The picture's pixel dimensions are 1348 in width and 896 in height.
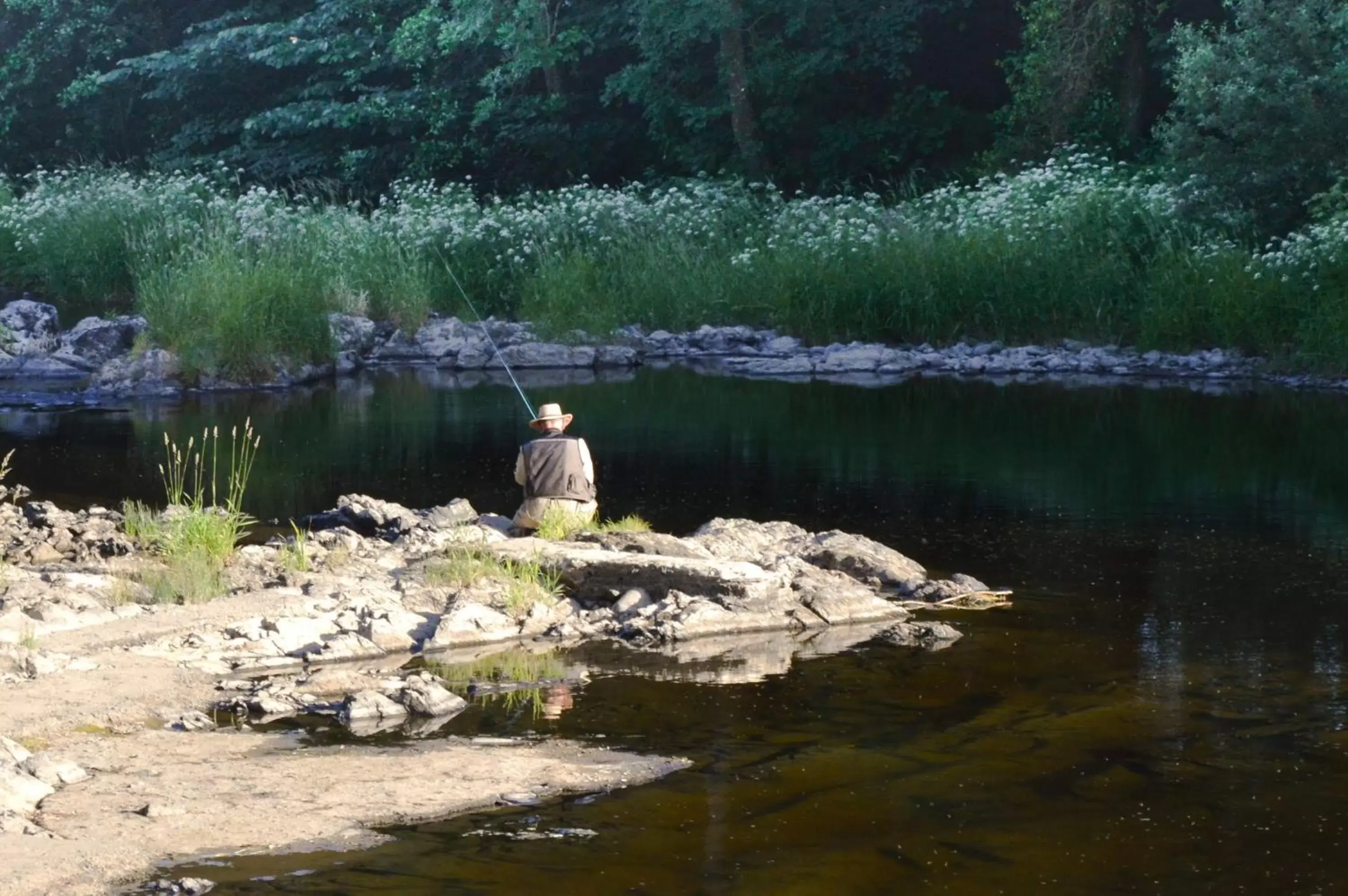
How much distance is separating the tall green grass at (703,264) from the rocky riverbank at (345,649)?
38.4 ft

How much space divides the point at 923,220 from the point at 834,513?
1364 centimetres

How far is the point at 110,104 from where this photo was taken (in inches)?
1540

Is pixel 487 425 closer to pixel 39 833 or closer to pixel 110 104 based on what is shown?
pixel 39 833

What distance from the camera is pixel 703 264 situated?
2611 centimetres

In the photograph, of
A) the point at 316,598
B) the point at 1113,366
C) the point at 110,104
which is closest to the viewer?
the point at 316,598

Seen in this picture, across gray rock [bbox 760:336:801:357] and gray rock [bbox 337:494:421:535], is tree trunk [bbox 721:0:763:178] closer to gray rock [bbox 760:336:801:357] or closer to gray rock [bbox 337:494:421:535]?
gray rock [bbox 760:336:801:357]

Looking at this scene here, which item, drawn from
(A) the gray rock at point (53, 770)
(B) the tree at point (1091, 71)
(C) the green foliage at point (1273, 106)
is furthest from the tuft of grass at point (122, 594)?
(B) the tree at point (1091, 71)

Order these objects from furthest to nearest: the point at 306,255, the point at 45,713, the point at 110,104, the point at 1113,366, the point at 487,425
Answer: the point at 110,104 → the point at 306,255 → the point at 1113,366 → the point at 487,425 → the point at 45,713

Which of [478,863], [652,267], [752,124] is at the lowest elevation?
[478,863]

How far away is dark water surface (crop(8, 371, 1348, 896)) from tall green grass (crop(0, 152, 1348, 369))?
4689 mm

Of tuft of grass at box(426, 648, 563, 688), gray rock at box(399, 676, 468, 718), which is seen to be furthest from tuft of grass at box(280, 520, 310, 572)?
gray rock at box(399, 676, 468, 718)

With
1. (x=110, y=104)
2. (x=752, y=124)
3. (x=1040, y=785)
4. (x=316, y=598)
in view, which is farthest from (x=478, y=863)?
(x=110, y=104)

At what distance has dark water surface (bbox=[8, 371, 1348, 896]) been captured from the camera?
5.80m

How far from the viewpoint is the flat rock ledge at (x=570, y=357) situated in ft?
71.0
